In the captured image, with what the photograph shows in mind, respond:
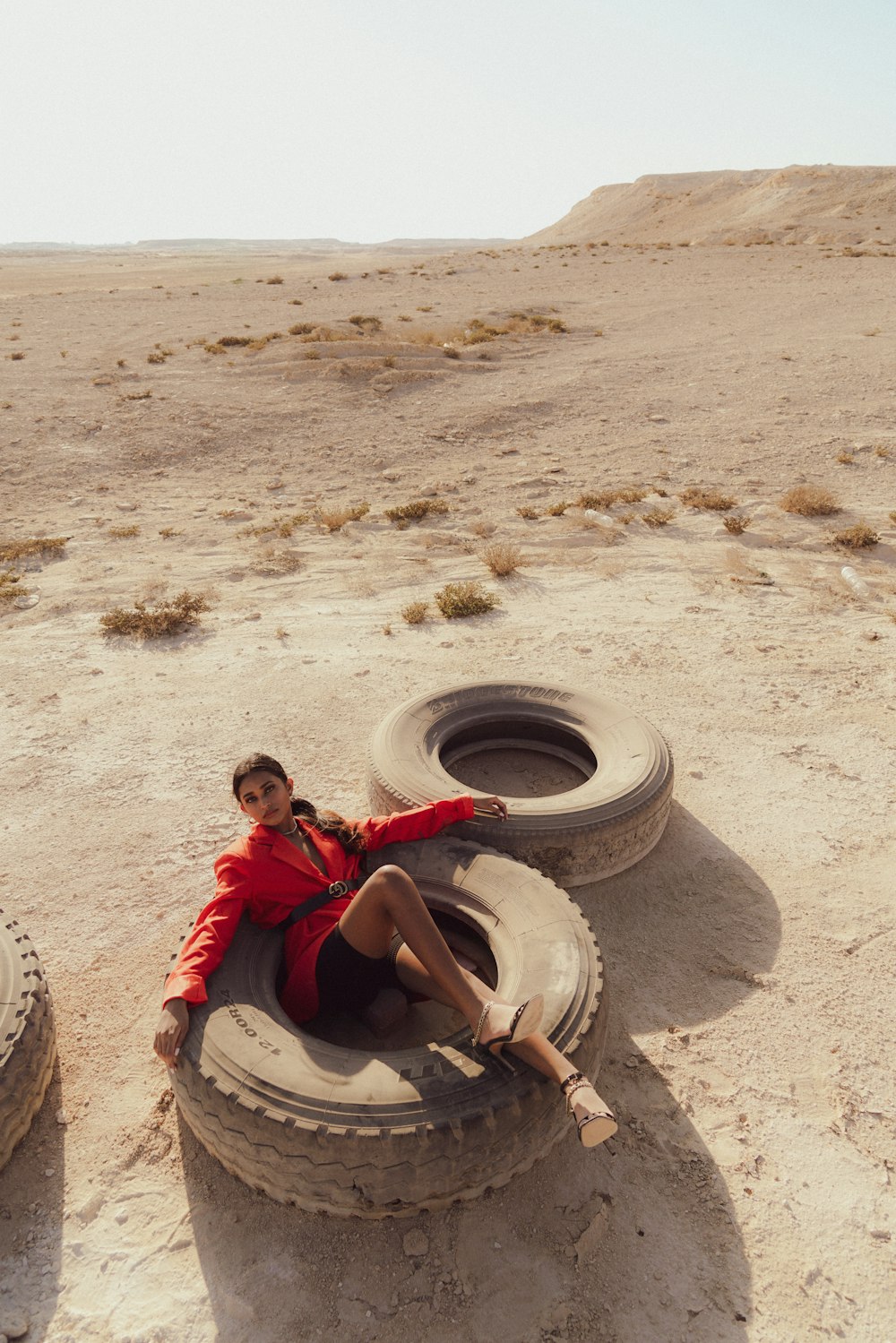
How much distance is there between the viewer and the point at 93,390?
18062 mm

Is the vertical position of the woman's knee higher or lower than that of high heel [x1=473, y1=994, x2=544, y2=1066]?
higher

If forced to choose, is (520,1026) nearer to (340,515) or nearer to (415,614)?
(415,614)

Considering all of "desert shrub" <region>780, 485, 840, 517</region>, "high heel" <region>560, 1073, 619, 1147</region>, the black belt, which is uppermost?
"desert shrub" <region>780, 485, 840, 517</region>

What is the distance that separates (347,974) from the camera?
386 centimetres

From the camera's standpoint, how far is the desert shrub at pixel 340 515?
11.9 meters

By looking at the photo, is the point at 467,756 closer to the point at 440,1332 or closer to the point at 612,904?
the point at 612,904

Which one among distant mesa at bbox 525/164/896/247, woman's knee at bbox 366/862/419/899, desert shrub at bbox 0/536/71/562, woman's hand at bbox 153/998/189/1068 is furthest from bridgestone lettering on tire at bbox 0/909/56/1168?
distant mesa at bbox 525/164/896/247

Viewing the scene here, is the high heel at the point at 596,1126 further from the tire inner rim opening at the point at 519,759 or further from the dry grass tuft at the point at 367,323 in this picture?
the dry grass tuft at the point at 367,323

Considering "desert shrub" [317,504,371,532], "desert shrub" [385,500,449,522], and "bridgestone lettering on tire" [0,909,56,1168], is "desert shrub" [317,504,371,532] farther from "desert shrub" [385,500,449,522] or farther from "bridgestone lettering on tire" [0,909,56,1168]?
"bridgestone lettering on tire" [0,909,56,1168]

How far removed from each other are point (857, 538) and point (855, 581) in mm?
1186

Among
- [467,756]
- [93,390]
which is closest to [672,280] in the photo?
[93,390]

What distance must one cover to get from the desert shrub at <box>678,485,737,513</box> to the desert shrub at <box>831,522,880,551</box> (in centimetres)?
164

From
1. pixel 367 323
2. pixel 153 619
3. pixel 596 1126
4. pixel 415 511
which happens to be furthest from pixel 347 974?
pixel 367 323

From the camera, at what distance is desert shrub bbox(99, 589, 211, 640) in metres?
8.90
